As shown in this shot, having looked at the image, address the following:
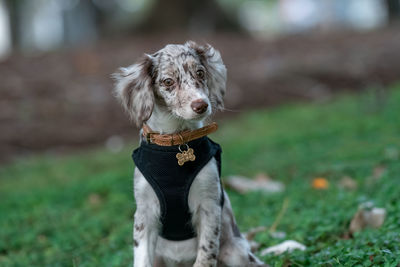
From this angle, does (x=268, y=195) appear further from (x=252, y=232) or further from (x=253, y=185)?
(x=252, y=232)

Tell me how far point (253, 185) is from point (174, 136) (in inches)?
120

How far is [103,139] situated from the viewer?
36.2 ft

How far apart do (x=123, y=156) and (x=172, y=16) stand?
380 inches

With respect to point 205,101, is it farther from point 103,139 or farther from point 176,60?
point 103,139

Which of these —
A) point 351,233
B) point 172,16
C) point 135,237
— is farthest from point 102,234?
point 172,16

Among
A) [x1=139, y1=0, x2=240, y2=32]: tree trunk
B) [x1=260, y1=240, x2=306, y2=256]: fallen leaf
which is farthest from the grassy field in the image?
[x1=139, y1=0, x2=240, y2=32]: tree trunk

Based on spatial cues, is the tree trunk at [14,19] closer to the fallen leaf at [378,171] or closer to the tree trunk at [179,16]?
the tree trunk at [179,16]

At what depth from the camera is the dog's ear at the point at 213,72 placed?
3.59 m

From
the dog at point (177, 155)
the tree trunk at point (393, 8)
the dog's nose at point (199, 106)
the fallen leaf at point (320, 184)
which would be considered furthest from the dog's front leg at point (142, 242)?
the tree trunk at point (393, 8)

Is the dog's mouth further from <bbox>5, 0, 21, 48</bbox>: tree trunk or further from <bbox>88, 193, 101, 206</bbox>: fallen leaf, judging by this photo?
<bbox>5, 0, 21, 48</bbox>: tree trunk

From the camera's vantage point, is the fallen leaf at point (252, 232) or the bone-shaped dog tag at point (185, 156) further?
the fallen leaf at point (252, 232)

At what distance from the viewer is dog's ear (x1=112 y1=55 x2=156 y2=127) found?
342 centimetres

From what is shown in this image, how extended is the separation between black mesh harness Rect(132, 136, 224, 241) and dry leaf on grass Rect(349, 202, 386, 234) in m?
1.67

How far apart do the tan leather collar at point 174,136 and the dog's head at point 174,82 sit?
104 millimetres
